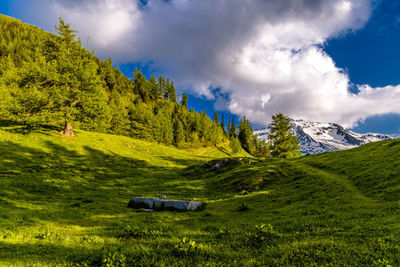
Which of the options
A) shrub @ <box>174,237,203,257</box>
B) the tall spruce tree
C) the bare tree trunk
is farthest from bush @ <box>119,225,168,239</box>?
the bare tree trunk

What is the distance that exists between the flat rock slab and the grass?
0.92 m

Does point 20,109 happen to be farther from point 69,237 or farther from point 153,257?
point 153,257

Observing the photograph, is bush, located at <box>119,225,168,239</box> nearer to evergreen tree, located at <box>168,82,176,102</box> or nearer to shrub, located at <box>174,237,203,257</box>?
shrub, located at <box>174,237,203,257</box>

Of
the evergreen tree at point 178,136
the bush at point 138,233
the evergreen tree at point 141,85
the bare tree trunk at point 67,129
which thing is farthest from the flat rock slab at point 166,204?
the evergreen tree at point 141,85

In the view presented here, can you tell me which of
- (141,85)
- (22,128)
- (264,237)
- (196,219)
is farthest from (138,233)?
(141,85)

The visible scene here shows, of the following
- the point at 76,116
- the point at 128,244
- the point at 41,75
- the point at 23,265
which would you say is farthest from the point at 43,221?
the point at 41,75

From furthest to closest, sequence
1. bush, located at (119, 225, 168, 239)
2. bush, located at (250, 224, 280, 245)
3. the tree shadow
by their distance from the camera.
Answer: the tree shadow → bush, located at (119, 225, 168, 239) → bush, located at (250, 224, 280, 245)

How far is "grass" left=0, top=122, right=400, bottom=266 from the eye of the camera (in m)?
6.96

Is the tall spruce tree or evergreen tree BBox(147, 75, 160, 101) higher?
evergreen tree BBox(147, 75, 160, 101)

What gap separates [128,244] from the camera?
28.0 ft

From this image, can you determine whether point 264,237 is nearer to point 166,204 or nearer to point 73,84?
point 166,204

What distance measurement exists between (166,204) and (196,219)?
3579mm

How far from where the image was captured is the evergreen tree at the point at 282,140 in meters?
64.2

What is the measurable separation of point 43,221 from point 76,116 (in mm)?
28878
